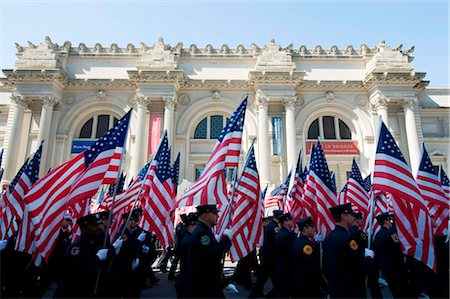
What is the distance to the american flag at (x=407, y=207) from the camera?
18.5 ft

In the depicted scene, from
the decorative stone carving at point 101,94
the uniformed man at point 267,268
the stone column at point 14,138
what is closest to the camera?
the uniformed man at point 267,268

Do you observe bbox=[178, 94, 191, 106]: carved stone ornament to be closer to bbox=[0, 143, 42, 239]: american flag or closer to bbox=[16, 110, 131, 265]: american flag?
bbox=[0, 143, 42, 239]: american flag

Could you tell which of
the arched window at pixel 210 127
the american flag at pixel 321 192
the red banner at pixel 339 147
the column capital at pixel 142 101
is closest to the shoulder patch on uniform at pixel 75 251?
the american flag at pixel 321 192

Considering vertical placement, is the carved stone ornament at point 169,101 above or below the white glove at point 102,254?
above

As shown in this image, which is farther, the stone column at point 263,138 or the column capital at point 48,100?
the column capital at point 48,100

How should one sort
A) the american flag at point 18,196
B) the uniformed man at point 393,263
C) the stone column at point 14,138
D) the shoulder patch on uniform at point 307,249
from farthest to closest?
the stone column at point 14,138 < the american flag at point 18,196 < the uniformed man at point 393,263 < the shoulder patch on uniform at point 307,249

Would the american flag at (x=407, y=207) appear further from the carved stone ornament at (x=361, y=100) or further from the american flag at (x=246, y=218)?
the carved stone ornament at (x=361, y=100)

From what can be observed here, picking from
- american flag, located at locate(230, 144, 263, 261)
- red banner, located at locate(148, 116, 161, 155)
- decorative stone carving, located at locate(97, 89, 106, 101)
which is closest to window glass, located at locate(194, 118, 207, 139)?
red banner, located at locate(148, 116, 161, 155)

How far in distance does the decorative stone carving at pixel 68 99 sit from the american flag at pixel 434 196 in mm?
24226

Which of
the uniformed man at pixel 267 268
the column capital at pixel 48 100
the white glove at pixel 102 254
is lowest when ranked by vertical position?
the uniformed man at pixel 267 268

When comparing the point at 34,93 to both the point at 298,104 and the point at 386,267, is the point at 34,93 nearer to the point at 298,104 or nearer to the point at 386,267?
the point at 298,104

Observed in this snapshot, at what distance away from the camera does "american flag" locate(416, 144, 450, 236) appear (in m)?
7.21

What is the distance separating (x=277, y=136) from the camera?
2373 centimetres

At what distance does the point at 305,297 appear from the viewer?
5.35m
